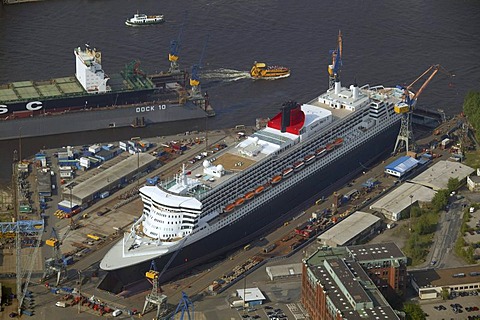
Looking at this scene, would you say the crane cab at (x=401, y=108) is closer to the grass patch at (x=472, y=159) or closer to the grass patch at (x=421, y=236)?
the grass patch at (x=472, y=159)

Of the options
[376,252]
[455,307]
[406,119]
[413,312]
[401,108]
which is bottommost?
[455,307]

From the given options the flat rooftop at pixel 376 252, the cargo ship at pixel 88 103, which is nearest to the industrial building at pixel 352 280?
the flat rooftop at pixel 376 252

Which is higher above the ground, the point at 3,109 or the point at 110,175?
the point at 3,109

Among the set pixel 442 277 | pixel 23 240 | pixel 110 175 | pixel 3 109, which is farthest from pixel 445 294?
pixel 3 109

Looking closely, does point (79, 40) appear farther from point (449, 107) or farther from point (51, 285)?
point (51, 285)

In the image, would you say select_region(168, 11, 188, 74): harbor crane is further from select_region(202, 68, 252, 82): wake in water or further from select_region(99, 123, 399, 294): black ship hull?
select_region(99, 123, 399, 294): black ship hull

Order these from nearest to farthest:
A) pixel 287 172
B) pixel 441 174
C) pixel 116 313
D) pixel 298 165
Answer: pixel 116 313 → pixel 287 172 → pixel 298 165 → pixel 441 174

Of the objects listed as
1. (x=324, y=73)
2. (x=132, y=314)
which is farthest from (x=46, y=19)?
(x=132, y=314)

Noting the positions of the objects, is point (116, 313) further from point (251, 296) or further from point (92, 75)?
point (92, 75)
